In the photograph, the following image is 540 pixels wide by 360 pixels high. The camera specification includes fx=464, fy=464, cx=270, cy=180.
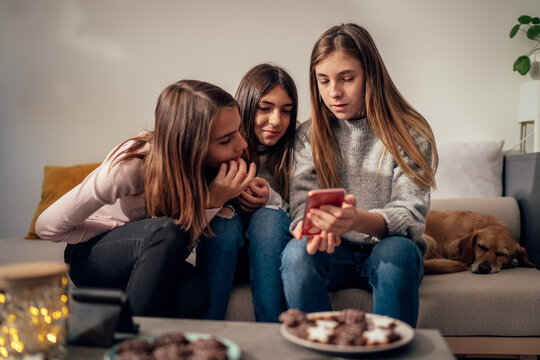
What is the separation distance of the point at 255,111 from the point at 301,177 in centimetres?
30

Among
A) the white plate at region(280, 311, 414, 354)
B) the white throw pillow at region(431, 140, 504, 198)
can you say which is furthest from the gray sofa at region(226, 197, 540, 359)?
the white throw pillow at region(431, 140, 504, 198)

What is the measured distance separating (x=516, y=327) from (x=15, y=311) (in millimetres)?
1395

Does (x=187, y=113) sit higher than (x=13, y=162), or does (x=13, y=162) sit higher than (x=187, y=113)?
(x=187, y=113)

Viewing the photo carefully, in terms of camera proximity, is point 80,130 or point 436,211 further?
point 80,130

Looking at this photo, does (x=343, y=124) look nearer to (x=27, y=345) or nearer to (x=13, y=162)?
(x=27, y=345)

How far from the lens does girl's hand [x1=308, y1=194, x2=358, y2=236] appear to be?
1102 millimetres

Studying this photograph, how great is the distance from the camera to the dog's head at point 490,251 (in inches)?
67.2

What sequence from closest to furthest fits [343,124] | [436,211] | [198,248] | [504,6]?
1. [198,248]
2. [343,124]
3. [436,211]
4. [504,6]

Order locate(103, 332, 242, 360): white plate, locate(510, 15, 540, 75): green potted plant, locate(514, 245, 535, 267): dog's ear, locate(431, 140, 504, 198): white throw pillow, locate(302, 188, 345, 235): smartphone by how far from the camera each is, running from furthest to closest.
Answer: locate(510, 15, 540, 75): green potted plant, locate(431, 140, 504, 198): white throw pillow, locate(514, 245, 535, 267): dog's ear, locate(302, 188, 345, 235): smartphone, locate(103, 332, 242, 360): white plate

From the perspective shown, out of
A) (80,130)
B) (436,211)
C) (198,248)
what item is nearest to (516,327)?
(436,211)

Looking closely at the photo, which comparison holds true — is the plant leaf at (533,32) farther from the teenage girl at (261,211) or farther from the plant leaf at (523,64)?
the teenage girl at (261,211)

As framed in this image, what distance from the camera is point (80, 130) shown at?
270 cm

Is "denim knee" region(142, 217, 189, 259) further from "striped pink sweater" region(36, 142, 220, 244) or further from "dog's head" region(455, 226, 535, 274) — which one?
"dog's head" region(455, 226, 535, 274)

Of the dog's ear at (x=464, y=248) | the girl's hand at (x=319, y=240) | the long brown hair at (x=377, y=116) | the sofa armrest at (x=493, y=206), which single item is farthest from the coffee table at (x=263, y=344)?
the sofa armrest at (x=493, y=206)
